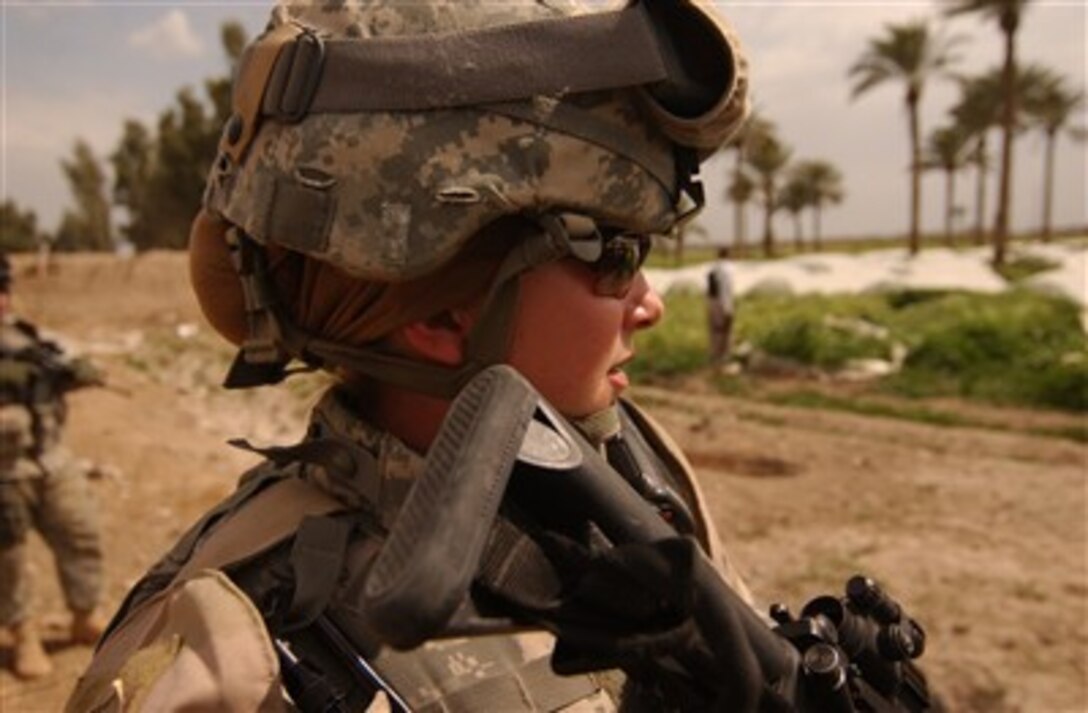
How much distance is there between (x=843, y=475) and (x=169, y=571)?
7.47m

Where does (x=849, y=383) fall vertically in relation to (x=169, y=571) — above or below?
below

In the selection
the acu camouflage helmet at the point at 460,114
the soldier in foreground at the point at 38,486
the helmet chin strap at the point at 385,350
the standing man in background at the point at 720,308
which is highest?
the acu camouflage helmet at the point at 460,114

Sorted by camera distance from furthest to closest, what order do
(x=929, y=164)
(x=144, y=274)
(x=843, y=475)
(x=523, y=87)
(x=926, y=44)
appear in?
(x=929, y=164)
(x=926, y=44)
(x=144, y=274)
(x=843, y=475)
(x=523, y=87)

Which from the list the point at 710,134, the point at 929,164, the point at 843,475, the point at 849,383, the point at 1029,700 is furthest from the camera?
the point at 929,164

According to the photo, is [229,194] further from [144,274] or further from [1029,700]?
[144,274]

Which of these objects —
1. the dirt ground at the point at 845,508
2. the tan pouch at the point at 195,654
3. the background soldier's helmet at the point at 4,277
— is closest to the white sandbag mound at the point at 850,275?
the dirt ground at the point at 845,508

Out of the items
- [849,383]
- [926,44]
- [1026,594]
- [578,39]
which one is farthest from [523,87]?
[926,44]

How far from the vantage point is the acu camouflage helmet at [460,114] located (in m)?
1.29

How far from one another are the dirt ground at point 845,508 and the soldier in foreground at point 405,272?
146 inches

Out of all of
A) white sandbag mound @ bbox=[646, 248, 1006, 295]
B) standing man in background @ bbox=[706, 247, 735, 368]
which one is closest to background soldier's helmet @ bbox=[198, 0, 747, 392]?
standing man in background @ bbox=[706, 247, 735, 368]

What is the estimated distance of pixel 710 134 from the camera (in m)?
1.39

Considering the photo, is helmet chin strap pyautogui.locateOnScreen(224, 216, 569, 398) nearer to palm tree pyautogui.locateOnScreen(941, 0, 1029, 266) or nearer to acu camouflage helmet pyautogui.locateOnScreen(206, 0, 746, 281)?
acu camouflage helmet pyautogui.locateOnScreen(206, 0, 746, 281)

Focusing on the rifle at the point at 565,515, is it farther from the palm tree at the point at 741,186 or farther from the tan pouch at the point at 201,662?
the palm tree at the point at 741,186

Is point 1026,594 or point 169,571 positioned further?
point 1026,594
